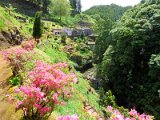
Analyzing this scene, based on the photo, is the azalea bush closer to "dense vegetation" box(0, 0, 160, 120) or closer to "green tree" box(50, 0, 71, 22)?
"dense vegetation" box(0, 0, 160, 120)

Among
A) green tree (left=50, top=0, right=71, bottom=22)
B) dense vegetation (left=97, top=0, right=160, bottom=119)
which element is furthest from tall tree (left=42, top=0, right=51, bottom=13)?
dense vegetation (left=97, top=0, right=160, bottom=119)

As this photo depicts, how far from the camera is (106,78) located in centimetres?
3731

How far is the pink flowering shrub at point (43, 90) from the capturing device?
1007 cm

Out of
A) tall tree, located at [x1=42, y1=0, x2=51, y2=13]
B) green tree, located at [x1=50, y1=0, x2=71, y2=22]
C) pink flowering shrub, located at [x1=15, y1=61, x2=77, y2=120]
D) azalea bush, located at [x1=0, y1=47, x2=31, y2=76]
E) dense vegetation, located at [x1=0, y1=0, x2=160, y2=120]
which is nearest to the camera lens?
pink flowering shrub, located at [x1=15, y1=61, x2=77, y2=120]

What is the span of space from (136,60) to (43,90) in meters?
25.4

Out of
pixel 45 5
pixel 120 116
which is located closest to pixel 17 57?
pixel 120 116

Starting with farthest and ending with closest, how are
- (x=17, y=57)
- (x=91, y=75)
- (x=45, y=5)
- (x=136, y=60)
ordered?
(x=45, y=5)
(x=91, y=75)
(x=136, y=60)
(x=17, y=57)

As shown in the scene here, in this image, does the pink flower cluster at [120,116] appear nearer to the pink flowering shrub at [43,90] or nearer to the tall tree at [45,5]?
the pink flowering shrub at [43,90]

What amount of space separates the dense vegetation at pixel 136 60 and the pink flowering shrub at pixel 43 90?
20.4 meters

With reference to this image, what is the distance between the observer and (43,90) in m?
10.7

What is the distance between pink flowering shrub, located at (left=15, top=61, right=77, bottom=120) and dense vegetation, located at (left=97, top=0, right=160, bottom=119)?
804 inches

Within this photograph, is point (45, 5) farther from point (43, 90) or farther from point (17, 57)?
point (43, 90)

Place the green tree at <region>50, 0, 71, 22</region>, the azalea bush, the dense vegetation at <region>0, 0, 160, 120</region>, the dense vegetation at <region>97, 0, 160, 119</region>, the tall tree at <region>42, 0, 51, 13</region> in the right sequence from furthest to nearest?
1. the tall tree at <region>42, 0, 51, 13</region>
2. the green tree at <region>50, 0, 71, 22</region>
3. the dense vegetation at <region>97, 0, 160, 119</region>
4. the azalea bush
5. the dense vegetation at <region>0, 0, 160, 120</region>

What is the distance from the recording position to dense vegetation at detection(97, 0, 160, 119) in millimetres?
31359
